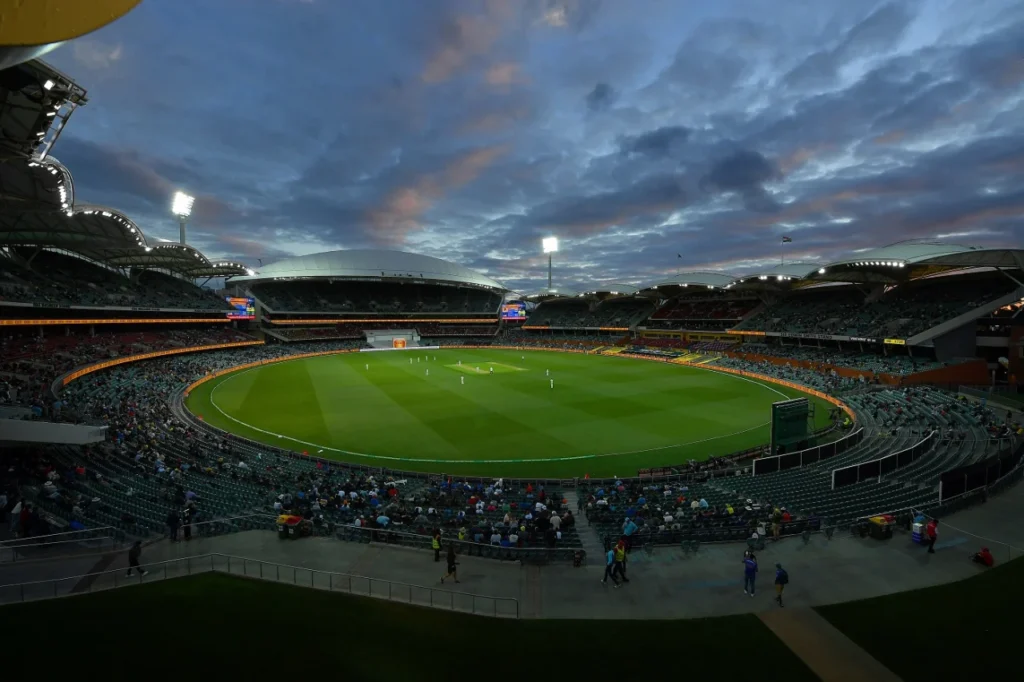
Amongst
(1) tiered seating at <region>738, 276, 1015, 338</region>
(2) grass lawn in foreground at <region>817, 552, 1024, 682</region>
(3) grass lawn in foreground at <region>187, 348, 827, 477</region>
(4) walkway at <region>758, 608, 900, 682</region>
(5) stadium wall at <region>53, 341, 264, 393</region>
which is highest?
(1) tiered seating at <region>738, 276, 1015, 338</region>

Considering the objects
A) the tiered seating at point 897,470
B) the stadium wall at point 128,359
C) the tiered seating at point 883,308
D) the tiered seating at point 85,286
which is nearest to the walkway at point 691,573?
the tiered seating at point 897,470

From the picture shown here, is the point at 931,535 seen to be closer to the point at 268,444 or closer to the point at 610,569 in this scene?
the point at 610,569

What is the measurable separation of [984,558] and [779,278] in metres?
52.6

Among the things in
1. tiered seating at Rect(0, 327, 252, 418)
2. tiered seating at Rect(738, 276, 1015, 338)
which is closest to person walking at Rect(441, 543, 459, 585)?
tiered seating at Rect(0, 327, 252, 418)

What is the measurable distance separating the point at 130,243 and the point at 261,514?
126 ft

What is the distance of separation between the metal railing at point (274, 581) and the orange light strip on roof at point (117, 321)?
46893mm

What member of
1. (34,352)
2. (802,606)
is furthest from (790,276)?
(34,352)

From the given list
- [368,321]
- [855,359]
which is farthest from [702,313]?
[368,321]

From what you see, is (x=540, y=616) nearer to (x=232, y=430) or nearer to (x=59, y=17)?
(x=59, y=17)

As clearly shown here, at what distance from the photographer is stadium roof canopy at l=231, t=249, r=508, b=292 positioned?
3378 inches

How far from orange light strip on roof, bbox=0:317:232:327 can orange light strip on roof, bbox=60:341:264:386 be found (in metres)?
5.71

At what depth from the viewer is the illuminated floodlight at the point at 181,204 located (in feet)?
200

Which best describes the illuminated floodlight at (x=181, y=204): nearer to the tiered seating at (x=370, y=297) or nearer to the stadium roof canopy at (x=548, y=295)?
the tiered seating at (x=370, y=297)

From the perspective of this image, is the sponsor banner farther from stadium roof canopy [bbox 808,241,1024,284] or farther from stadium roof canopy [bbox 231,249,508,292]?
stadium roof canopy [bbox 808,241,1024,284]
